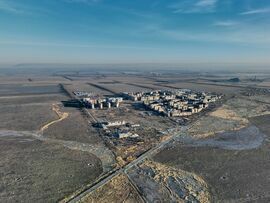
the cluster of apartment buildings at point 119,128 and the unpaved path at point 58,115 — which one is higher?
the cluster of apartment buildings at point 119,128

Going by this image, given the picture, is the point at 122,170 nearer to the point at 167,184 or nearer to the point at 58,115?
the point at 167,184

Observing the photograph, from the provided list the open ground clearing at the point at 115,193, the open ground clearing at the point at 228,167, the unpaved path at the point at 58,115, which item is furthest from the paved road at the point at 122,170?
the unpaved path at the point at 58,115

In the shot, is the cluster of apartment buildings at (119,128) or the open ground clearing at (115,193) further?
the cluster of apartment buildings at (119,128)

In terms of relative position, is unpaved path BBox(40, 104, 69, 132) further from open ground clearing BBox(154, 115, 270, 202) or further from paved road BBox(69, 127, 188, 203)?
open ground clearing BBox(154, 115, 270, 202)

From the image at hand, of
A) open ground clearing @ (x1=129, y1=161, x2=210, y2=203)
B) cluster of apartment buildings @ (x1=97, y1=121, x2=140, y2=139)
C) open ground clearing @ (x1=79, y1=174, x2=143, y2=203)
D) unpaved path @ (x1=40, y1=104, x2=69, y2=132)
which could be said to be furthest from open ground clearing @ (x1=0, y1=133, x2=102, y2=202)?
unpaved path @ (x1=40, y1=104, x2=69, y2=132)

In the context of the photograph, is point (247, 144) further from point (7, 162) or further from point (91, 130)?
point (7, 162)

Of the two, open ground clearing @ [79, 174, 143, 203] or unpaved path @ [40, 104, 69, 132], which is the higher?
open ground clearing @ [79, 174, 143, 203]

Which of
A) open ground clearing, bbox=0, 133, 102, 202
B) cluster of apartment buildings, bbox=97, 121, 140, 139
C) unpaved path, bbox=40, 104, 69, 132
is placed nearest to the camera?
open ground clearing, bbox=0, 133, 102, 202

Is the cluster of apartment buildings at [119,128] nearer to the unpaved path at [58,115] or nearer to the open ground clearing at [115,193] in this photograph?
the unpaved path at [58,115]

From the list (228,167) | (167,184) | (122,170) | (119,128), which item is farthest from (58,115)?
(228,167)

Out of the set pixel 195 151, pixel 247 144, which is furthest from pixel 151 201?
pixel 247 144

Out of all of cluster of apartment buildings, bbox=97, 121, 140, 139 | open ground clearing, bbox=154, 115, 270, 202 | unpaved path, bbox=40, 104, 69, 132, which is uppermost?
open ground clearing, bbox=154, 115, 270, 202
